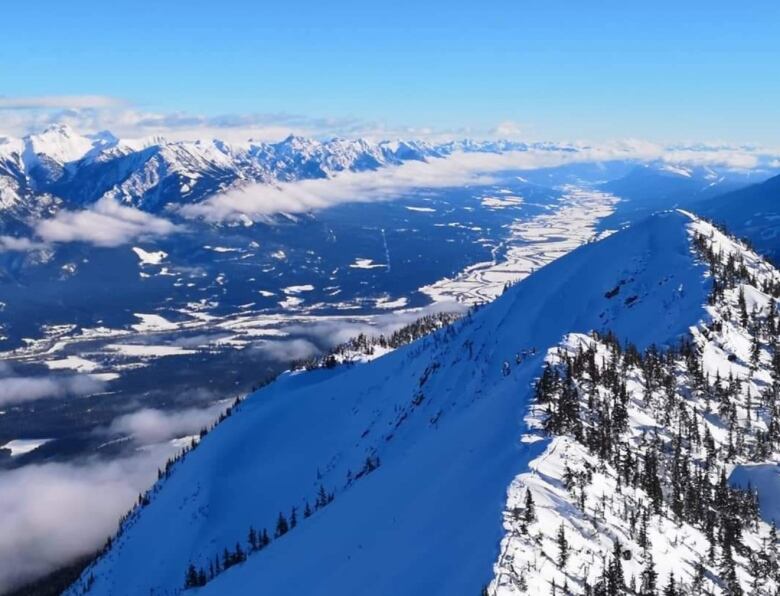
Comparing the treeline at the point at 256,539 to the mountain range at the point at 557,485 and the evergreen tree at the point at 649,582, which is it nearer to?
the mountain range at the point at 557,485

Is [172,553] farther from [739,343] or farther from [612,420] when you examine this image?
[739,343]

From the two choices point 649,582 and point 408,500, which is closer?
point 649,582

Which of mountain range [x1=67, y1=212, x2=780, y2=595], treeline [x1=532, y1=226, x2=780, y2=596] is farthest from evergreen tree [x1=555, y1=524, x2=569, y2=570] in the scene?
mountain range [x1=67, y1=212, x2=780, y2=595]

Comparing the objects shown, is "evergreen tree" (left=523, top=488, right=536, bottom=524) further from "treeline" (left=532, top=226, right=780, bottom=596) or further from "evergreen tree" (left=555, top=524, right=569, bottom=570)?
"evergreen tree" (left=555, top=524, right=569, bottom=570)

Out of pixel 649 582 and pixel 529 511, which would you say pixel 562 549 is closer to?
pixel 529 511

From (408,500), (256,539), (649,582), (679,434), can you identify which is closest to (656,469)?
(679,434)

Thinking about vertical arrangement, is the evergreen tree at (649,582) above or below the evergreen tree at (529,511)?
below

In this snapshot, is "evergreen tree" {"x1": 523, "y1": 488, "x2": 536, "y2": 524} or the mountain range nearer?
"evergreen tree" {"x1": 523, "y1": 488, "x2": 536, "y2": 524}

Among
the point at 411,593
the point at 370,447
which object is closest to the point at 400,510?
the point at 411,593

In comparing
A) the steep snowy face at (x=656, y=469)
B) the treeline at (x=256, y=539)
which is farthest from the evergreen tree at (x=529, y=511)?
the treeline at (x=256, y=539)
